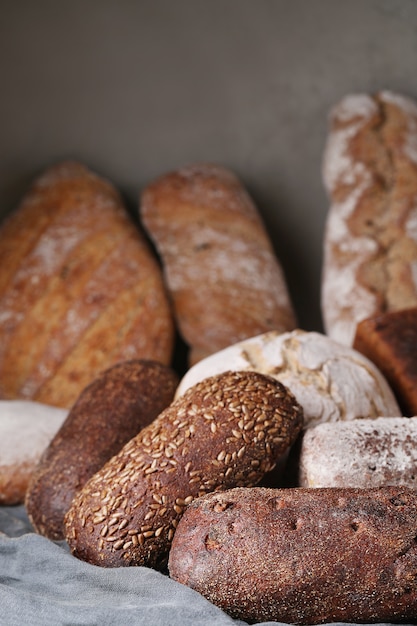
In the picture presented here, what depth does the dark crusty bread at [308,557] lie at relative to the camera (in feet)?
3.98

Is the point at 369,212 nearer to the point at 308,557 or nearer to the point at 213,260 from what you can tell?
the point at 213,260

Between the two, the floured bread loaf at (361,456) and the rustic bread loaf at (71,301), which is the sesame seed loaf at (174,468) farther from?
the rustic bread loaf at (71,301)

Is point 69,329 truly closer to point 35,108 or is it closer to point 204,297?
point 204,297

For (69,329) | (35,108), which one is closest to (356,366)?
(69,329)

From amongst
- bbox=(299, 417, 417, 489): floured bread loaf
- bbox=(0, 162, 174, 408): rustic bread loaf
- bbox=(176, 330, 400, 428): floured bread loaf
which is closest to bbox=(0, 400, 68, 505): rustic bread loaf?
bbox=(176, 330, 400, 428): floured bread loaf

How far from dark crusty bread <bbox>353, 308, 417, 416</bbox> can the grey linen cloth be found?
1.06 m

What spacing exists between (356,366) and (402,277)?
1079mm

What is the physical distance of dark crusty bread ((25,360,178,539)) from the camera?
1782mm

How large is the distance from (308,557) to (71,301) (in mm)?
2108

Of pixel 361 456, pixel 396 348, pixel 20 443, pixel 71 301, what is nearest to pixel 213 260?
pixel 71 301

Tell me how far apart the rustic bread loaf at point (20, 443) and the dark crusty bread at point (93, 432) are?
0.21 metres

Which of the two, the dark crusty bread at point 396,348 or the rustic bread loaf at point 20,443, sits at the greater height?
the dark crusty bread at point 396,348

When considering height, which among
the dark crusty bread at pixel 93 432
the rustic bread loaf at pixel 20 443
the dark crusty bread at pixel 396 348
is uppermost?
the dark crusty bread at pixel 396 348

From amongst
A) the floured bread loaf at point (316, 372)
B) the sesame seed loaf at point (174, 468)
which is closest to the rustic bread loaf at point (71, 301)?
the floured bread loaf at point (316, 372)
